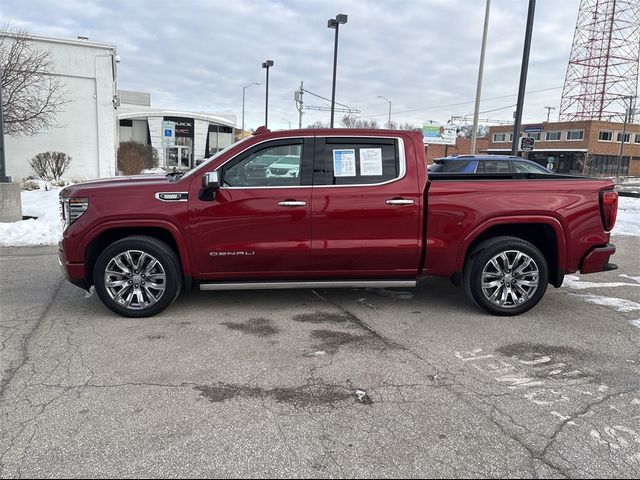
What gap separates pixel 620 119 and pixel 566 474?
305 feet

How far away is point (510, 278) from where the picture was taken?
5.21m

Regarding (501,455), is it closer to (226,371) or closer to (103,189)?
(226,371)

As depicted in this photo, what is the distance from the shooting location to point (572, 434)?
3049 mm

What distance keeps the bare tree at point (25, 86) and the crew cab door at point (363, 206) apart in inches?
593

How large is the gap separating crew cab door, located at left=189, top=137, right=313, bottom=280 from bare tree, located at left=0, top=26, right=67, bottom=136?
47.4 ft

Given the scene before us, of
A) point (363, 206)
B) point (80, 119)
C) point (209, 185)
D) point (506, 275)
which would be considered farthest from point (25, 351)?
point (80, 119)

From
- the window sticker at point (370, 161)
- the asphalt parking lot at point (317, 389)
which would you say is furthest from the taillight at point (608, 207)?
the window sticker at point (370, 161)

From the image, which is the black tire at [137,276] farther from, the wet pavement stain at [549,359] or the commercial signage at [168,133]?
the commercial signage at [168,133]

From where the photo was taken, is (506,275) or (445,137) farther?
(445,137)

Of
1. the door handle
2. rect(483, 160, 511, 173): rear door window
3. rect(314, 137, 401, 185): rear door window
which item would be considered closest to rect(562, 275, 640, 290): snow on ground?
the door handle

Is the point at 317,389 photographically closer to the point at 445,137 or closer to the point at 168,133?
the point at 168,133

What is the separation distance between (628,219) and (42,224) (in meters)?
14.5

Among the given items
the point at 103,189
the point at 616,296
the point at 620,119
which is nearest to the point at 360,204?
the point at 103,189

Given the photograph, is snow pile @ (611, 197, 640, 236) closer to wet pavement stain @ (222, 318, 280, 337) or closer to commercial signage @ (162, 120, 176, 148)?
wet pavement stain @ (222, 318, 280, 337)
